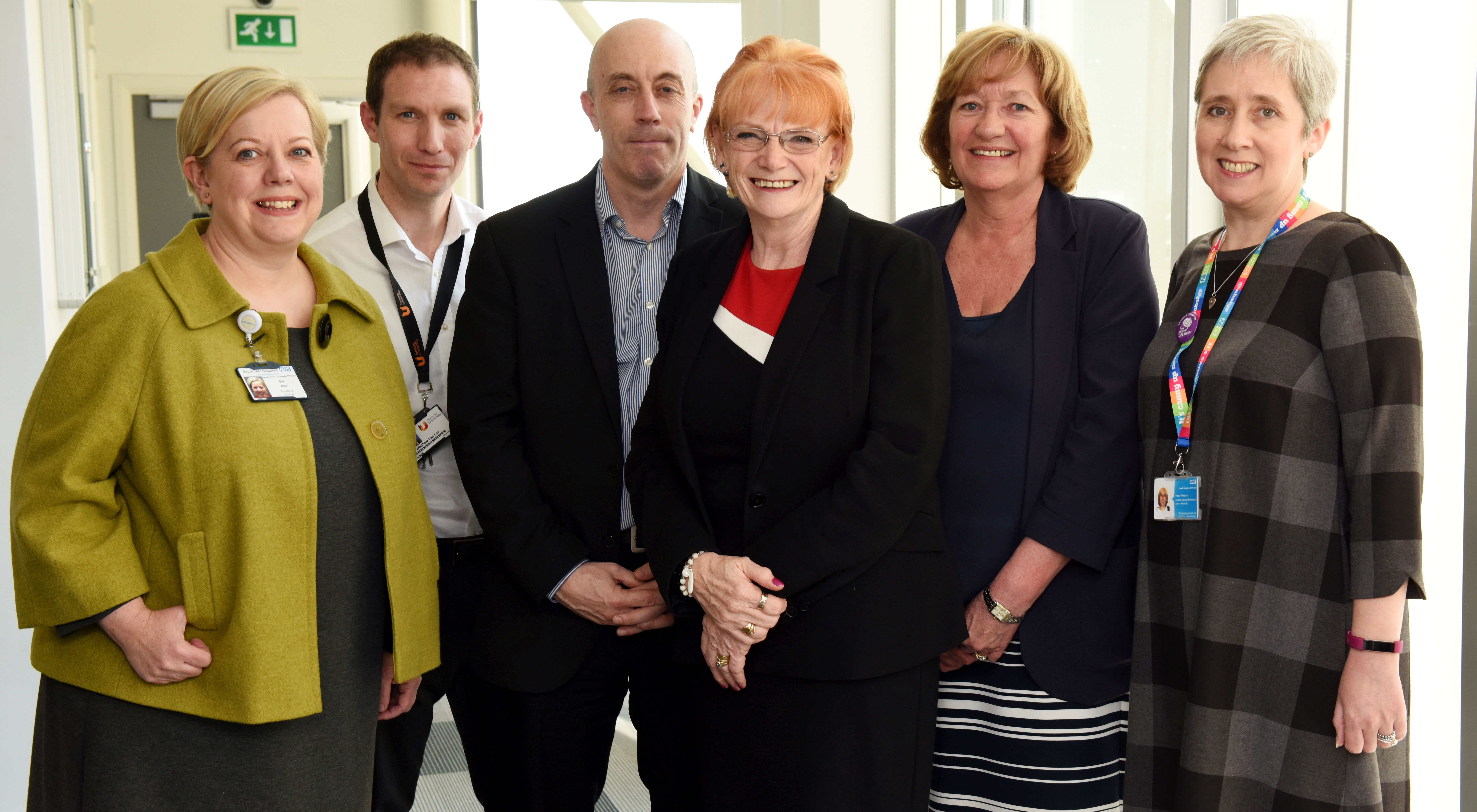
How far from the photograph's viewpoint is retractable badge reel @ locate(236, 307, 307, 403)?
1.74 meters

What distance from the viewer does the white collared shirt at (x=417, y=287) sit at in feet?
7.70

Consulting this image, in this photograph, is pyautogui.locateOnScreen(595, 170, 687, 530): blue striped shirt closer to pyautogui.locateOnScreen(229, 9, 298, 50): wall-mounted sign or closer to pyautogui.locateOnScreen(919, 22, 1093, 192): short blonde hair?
pyautogui.locateOnScreen(919, 22, 1093, 192): short blonde hair

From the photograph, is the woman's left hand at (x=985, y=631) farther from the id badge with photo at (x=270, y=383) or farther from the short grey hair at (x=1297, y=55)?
the id badge with photo at (x=270, y=383)

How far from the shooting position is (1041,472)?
182 cm

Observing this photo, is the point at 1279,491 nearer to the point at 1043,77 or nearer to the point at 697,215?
the point at 1043,77

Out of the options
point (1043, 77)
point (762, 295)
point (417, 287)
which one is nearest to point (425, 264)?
point (417, 287)

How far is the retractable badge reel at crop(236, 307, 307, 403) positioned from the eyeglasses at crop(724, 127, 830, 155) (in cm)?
88

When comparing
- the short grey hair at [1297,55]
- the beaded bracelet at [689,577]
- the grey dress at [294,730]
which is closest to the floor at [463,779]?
the grey dress at [294,730]

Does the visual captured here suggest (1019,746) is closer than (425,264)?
Yes

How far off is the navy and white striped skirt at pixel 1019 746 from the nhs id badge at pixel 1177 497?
35 cm

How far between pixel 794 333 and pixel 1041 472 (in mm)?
530

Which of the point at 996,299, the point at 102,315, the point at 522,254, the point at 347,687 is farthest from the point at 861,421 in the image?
the point at 102,315

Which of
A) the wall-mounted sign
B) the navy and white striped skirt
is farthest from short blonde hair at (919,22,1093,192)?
the wall-mounted sign

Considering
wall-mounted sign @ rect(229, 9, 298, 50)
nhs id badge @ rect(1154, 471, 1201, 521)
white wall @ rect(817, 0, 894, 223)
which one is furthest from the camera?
wall-mounted sign @ rect(229, 9, 298, 50)
